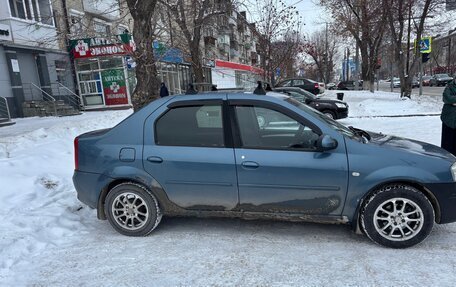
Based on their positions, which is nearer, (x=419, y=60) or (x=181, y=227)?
(x=181, y=227)

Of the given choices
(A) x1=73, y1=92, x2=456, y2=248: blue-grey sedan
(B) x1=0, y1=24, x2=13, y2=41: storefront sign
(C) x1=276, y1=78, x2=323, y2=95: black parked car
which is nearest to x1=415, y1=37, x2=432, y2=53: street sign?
(C) x1=276, y1=78, x2=323, y2=95: black parked car

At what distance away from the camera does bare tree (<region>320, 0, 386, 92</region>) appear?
19880 millimetres

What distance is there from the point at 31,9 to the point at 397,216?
68.5 feet

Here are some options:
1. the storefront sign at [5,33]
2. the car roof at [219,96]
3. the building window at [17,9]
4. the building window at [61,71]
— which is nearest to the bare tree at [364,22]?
the car roof at [219,96]

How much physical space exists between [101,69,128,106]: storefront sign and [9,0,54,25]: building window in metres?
4.07

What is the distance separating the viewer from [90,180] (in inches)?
158

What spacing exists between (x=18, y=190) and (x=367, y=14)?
21.5 m

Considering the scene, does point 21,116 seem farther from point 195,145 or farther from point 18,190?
point 195,145

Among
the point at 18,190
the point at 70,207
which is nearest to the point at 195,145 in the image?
the point at 70,207

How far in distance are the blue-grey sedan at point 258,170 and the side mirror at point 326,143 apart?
0.04 ft

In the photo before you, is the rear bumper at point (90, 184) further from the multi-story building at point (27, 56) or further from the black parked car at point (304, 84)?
the black parked car at point (304, 84)

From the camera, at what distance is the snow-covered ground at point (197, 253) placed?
3035 mm

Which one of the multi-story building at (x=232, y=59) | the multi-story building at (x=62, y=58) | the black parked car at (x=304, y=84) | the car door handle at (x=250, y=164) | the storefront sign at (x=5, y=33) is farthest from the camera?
the multi-story building at (x=232, y=59)

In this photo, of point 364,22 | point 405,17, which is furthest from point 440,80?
point 405,17
